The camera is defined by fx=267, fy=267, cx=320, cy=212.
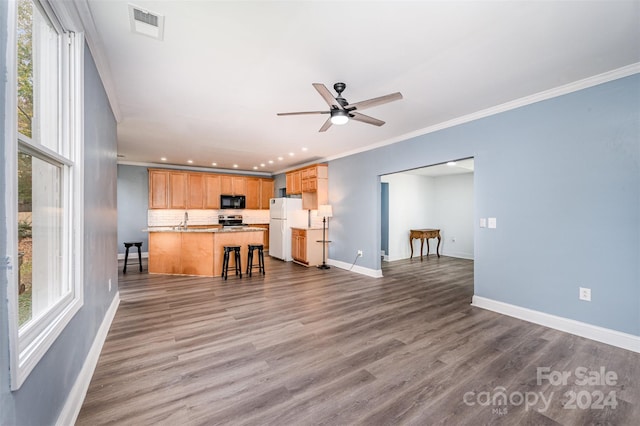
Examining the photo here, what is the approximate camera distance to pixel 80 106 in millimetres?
1844

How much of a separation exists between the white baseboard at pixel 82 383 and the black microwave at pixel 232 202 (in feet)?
18.3

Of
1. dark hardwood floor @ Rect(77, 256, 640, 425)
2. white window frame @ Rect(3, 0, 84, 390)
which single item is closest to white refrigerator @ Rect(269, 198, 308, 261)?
dark hardwood floor @ Rect(77, 256, 640, 425)

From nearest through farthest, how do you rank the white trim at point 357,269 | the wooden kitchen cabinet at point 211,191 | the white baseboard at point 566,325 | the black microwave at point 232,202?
the white baseboard at point 566,325 → the white trim at point 357,269 → the wooden kitchen cabinet at point 211,191 → the black microwave at point 232,202

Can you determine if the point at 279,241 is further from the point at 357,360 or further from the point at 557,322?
the point at 557,322

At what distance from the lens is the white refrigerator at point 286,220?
716cm

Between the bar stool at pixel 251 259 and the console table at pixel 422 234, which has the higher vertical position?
the console table at pixel 422 234

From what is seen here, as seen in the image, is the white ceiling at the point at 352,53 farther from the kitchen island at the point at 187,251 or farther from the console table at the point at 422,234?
the console table at the point at 422,234

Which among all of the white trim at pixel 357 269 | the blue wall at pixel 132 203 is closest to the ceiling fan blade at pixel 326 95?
the white trim at pixel 357 269

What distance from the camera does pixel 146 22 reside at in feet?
6.47

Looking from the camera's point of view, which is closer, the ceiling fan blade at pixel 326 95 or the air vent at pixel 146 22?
the air vent at pixel 146 22

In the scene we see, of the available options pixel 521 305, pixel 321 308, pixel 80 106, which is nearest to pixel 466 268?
pixel 521 305

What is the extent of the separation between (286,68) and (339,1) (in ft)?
2.99

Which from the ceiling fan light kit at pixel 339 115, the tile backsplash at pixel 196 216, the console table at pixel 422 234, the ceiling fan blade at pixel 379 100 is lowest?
the console table at pixel 422 234

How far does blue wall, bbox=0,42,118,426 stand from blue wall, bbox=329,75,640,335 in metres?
4.28
